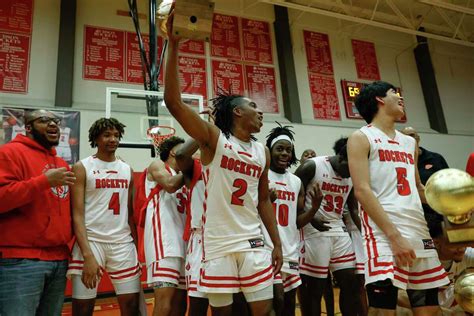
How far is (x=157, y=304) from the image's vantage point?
10.3 feet

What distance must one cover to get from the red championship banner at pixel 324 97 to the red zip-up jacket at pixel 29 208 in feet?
27.7

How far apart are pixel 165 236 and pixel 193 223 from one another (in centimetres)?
35

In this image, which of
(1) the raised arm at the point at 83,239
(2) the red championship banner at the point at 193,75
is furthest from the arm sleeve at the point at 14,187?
(2) the red championship banner at the point at 193,75

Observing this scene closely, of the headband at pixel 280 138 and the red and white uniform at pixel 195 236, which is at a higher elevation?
the headband at pixel 280 138

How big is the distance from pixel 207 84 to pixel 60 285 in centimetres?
724

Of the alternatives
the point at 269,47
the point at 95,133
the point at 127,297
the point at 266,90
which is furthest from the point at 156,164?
the point at 269,47

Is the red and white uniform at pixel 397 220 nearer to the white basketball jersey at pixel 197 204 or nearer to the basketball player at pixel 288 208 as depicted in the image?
the basketball player at pixel 288 208

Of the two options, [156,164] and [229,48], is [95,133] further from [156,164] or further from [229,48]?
[229,48]

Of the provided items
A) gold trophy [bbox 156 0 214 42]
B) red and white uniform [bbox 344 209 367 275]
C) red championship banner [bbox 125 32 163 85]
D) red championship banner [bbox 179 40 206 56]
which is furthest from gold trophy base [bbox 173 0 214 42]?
red championship banner [bbox 179 40 206 56]

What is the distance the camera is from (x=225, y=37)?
9.95m

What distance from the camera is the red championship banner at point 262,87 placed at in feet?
32.5

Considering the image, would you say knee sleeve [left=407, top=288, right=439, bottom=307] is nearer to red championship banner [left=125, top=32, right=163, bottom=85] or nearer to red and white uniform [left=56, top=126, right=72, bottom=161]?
red and white uniform [left=56, top=126, right=72, bottom=161]

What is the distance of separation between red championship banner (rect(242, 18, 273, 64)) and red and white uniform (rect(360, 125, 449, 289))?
26.0 feet

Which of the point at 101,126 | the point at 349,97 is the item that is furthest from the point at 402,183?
the point at 349,97
